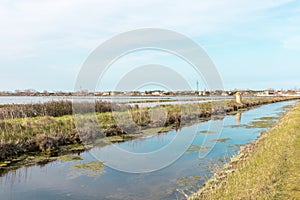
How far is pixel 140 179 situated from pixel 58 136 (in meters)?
5.69

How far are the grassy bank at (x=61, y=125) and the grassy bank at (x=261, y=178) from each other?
25.0ft

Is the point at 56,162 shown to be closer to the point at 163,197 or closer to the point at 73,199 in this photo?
the point at 73,199

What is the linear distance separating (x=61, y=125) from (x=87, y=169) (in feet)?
17.6

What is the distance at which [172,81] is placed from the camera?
11.0 metres

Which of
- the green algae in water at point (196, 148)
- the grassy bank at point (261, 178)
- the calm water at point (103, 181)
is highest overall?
the grassy bank at point (261, 178)

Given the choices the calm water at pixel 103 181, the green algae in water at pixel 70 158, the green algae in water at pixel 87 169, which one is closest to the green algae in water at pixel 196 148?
the calm water at pixel 103 181

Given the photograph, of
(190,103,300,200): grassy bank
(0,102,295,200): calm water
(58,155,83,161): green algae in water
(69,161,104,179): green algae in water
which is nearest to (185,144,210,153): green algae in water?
(0,102,295,200): calm water

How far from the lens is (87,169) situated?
9.26 meters

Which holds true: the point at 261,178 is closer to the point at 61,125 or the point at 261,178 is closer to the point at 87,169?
the point at 87,169

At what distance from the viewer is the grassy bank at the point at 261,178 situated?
5039 mm

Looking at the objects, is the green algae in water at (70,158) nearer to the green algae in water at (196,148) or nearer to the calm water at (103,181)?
the calm water at (103,181)

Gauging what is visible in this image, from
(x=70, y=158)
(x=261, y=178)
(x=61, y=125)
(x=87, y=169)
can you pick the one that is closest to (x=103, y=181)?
(x=87, y=169)

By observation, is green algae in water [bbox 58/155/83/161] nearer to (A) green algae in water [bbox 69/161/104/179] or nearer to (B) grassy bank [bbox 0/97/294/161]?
(A) green algae in water [bbox 69/161/104/179]

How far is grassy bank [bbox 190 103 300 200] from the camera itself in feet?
16.5
